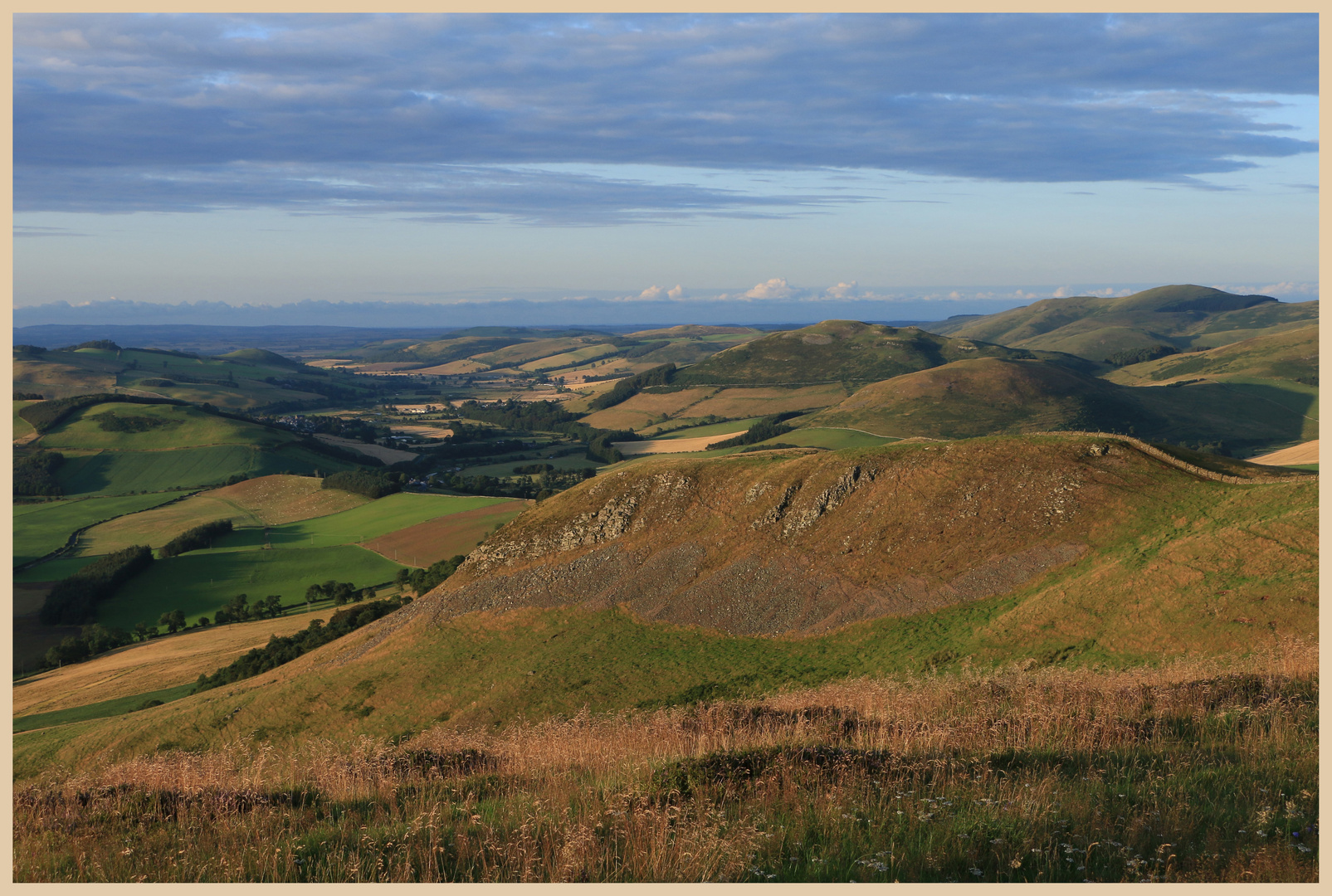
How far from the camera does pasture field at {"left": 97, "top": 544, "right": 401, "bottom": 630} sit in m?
106

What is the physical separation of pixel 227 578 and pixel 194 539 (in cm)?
2812

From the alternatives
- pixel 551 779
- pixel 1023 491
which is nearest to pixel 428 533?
pixel 1023 491

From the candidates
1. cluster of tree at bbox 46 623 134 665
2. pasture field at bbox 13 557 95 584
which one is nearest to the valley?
cluster of tree at bbox 46 623 134 665

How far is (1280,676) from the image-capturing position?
17359mm

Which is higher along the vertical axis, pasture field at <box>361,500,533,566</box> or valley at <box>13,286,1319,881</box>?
valley at <box>13,286,1319,881</box>

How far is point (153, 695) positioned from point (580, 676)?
137 ft

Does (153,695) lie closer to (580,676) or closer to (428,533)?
(580,676)

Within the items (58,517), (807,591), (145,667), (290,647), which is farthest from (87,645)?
(58,517)

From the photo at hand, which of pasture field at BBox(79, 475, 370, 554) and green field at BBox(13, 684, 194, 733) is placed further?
pasture field at BBox(79, 475, 370, 554)

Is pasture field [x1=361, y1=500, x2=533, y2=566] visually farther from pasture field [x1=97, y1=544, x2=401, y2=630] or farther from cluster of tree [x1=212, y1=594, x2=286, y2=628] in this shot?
cluster of tree [x1=212, y1=594, x2=286, y2=628]

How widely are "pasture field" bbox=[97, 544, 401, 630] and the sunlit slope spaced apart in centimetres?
6071

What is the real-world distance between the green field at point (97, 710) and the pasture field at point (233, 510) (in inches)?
3743

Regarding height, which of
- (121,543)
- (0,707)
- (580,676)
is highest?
(0,707)

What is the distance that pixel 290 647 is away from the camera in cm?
5744
